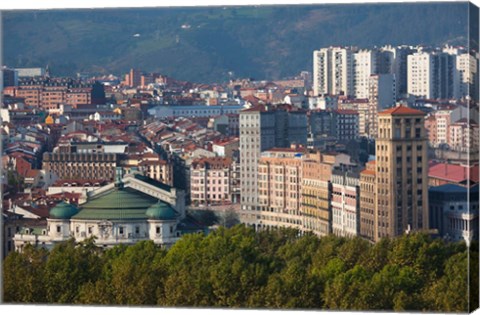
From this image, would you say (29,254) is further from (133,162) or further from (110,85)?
(110,85)

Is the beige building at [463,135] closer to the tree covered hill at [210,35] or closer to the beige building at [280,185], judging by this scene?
the tree covered hill at [210,35]

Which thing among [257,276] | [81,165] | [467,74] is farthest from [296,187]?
[257,276]

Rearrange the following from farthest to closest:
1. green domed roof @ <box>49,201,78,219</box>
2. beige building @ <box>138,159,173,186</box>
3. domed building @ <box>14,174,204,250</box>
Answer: beige building @ <box>138,159,173,186</box>, green domed roof @ <box>49,201,78,219</box>, domed building @ <box>14,174,204,250</box>

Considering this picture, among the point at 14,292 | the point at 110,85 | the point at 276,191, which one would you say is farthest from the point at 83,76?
the point at 14,292

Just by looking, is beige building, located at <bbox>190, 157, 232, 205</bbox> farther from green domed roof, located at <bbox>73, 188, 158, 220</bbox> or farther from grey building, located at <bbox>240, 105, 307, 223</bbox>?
green domed roof, located at <bbox>73, 188, 158, 220</bbox>

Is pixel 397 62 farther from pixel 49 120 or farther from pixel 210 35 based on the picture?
pixel 49 120

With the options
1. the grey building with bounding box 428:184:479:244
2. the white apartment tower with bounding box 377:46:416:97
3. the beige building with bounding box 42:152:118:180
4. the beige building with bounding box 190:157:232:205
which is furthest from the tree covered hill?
the grey building with bounding box 428:184:479:244
